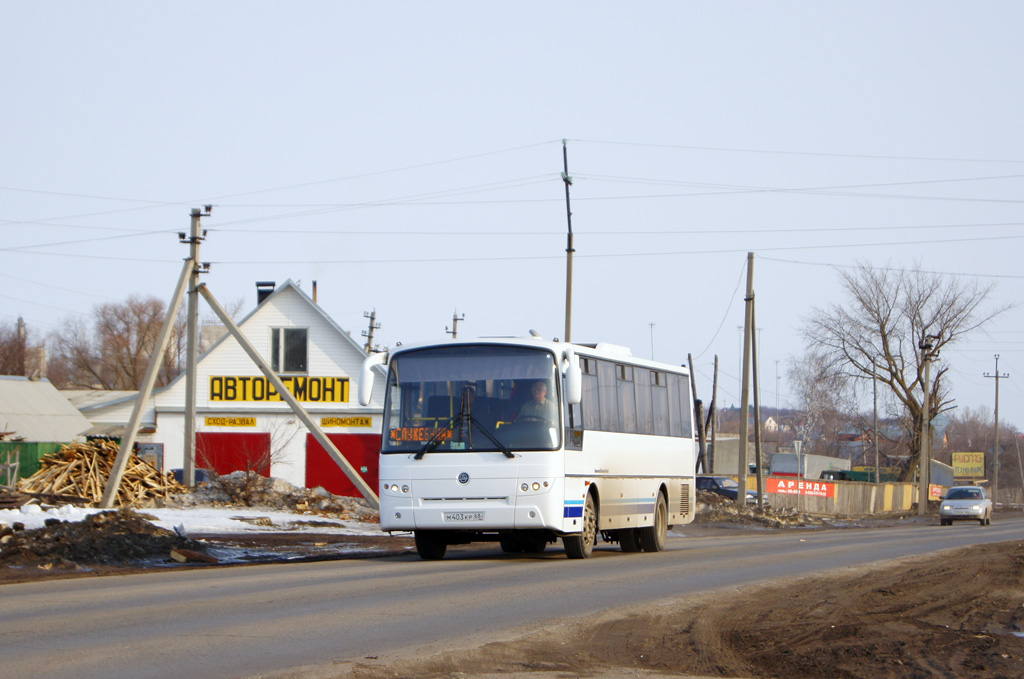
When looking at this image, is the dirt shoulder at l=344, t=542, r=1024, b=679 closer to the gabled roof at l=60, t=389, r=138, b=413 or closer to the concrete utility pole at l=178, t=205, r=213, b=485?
the concrete utility pole at l=178, t=205, r=213, b=485

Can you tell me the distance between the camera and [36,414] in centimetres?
3791

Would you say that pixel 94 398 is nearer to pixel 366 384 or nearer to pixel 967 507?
pixel 967 507

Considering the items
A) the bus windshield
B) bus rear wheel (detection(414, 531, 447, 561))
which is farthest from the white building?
the bus windshield

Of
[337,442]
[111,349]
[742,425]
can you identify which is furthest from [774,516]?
[111,349]

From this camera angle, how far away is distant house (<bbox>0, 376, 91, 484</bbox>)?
109ft

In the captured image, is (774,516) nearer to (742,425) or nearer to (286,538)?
(742,425)

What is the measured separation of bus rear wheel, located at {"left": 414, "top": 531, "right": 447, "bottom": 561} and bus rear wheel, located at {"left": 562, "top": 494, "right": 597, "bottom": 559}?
5.98ft

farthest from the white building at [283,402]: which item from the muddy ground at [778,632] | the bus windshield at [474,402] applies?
the muddy ground at [778,632]

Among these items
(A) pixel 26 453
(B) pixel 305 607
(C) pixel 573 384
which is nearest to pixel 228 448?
(A) pixel 26 453

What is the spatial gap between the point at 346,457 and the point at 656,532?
2438 cm

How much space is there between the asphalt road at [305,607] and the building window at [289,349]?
1068 inches

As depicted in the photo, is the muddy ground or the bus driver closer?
the muddy ground

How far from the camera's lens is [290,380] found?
142 ft

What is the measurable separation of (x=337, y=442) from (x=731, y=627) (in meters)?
34.6
